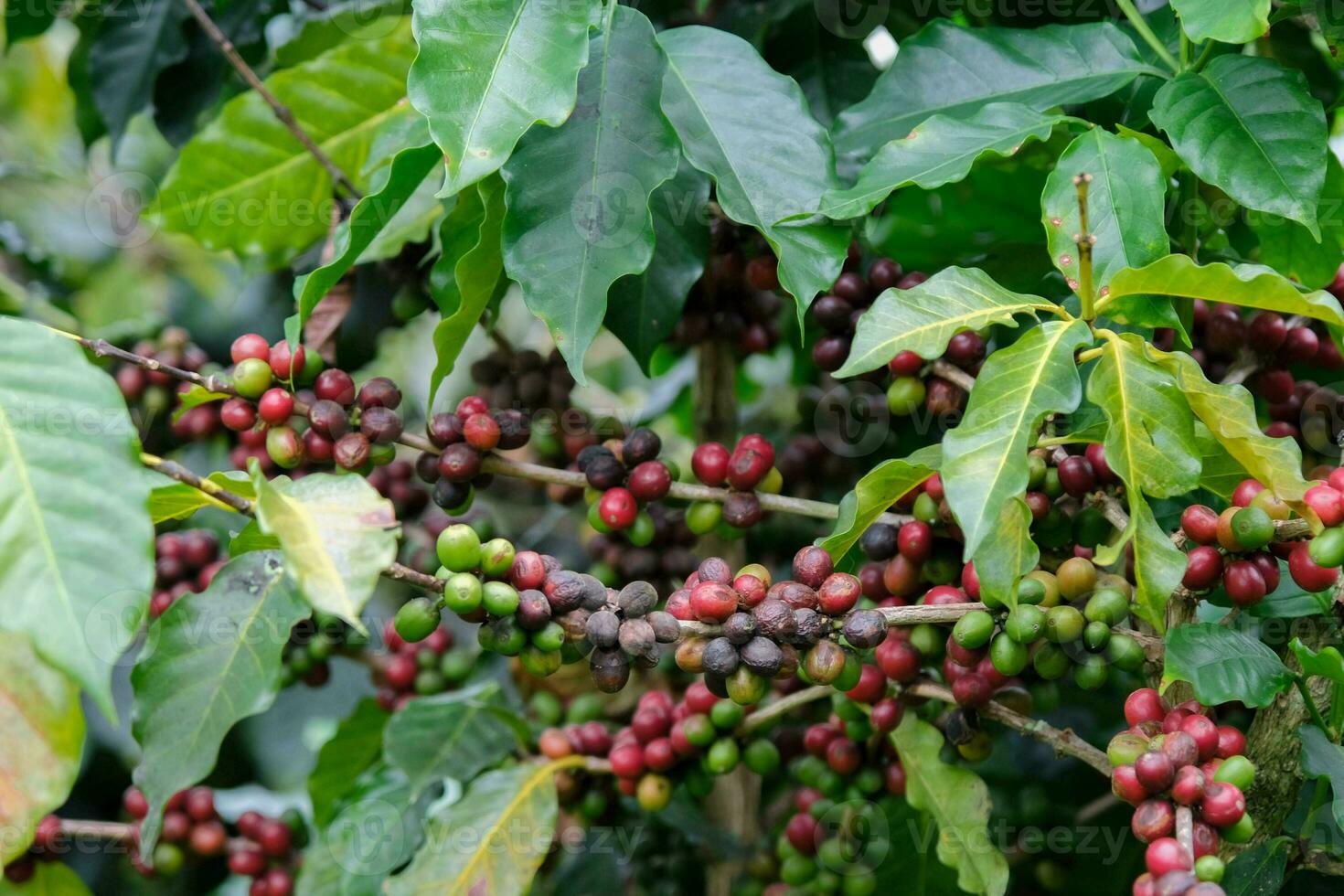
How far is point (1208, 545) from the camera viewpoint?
38.7 inches

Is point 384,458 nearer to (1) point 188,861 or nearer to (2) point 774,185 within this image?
(2) point 774,185

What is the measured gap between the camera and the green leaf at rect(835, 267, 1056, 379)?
919 mm

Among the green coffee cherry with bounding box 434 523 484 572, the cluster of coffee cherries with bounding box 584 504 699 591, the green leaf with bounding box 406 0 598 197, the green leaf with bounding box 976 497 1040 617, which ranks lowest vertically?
the cluster of coffee cherries with bounding box 584 504 699 591

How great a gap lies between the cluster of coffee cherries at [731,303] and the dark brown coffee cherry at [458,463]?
0.38m

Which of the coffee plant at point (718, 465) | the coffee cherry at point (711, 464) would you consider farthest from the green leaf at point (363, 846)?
the coffee cherry at point (711, 464)

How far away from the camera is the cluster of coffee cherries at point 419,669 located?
1.61 metres

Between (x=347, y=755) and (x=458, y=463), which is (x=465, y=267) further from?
(x=347, y=755)

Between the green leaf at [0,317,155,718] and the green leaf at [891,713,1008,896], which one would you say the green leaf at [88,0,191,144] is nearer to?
the green leaf at [0,317,155,718]

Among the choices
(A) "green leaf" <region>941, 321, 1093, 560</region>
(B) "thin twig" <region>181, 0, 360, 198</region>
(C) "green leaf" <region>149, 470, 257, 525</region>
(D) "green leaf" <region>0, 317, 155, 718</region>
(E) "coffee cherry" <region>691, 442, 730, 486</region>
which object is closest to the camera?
(D) "green leaf" <region>0, 317, 155, 718</region>

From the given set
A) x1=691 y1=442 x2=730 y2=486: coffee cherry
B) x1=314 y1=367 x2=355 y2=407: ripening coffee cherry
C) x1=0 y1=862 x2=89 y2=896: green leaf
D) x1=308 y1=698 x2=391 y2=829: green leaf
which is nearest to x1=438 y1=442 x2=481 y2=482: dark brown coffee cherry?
x1=314 y1=367 x2=355 y2=407: ripening coffee cherry

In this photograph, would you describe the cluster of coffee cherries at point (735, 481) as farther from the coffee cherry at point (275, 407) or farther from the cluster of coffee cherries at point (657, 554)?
the coffee cherry at point (275, 407)

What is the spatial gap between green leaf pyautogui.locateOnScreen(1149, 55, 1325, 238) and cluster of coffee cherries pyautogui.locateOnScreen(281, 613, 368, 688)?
104cm

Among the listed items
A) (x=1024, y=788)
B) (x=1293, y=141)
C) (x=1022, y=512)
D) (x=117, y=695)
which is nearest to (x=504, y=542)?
(x=1022, y=512)

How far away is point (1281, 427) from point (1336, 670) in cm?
38
